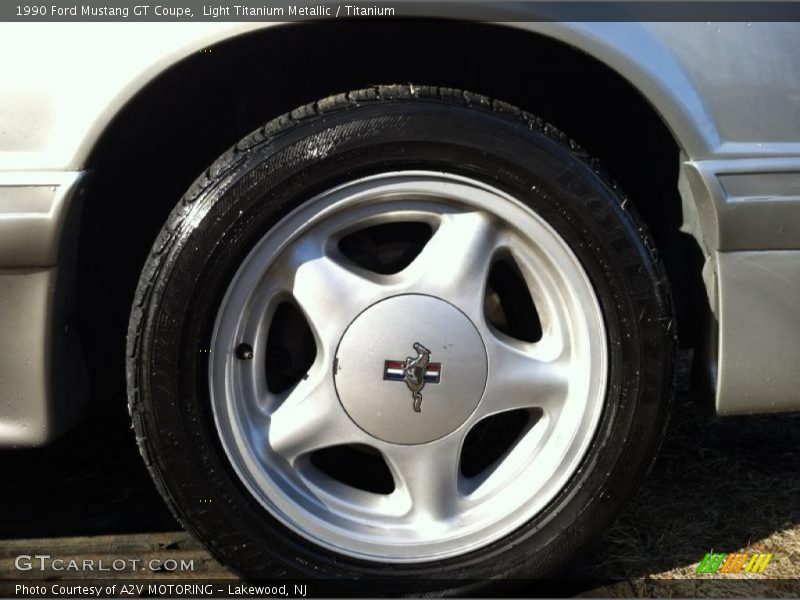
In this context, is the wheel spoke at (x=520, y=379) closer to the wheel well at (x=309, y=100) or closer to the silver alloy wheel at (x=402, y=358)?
the silver alloy wheel at (x=402, y=358)

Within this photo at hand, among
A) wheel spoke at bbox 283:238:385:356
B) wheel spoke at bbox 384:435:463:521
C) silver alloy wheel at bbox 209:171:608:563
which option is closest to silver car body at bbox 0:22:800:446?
silver alloy wheel at bbox 209:171:608:563

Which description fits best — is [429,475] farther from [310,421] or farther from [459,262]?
[459,262]

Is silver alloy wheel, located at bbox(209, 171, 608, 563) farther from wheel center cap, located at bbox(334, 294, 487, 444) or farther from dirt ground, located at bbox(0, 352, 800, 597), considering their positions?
dirt ground, located at bbox(0, 352, 800, 597)

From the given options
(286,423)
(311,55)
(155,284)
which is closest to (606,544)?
(286,423)

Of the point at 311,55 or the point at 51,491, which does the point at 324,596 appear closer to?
the point at 51,491

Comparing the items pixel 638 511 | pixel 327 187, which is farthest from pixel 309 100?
pixel 638 511

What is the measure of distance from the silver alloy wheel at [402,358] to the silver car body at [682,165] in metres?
0.26

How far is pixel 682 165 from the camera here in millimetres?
1552

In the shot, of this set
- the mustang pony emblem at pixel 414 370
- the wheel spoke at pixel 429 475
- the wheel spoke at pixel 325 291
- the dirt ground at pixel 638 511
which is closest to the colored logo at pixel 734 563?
the dirt ground at pixel 638 511

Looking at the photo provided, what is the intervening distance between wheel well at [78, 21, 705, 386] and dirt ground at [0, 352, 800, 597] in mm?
273

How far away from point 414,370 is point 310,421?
21 cm

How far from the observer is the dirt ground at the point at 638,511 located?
171 cm

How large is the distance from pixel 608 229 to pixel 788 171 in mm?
324

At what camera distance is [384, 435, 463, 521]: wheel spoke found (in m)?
1.59
